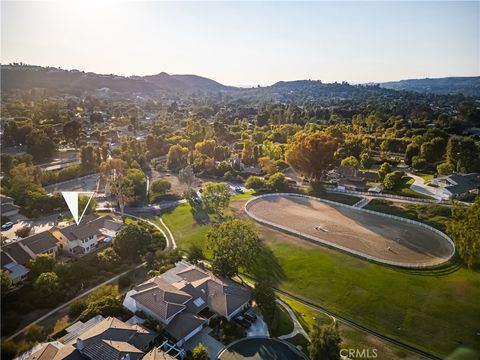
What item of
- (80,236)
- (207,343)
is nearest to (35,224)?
(80,236)

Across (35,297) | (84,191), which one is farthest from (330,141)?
(35,297)

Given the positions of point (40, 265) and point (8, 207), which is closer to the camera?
point (40, 265)

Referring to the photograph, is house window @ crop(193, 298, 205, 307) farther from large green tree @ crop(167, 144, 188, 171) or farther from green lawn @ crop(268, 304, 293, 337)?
large green tree @ crop(167, 144, 188, 171)

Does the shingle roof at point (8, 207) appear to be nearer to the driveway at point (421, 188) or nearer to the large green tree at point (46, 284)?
the large green tree at point (46, 284)

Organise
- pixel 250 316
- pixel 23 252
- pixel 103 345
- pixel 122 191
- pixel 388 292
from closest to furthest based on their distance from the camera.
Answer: pixel 103 345, pixel 250 316, pixel 388 292, pixel 23 252, pixel 122 191

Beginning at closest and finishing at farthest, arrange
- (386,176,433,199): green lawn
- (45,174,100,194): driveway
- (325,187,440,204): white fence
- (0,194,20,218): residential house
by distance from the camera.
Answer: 1. (0,194,20,218): residential house
2. (325,187,440,204): white fence
3. (386,176,433,199): green lawn
4. (45,174,100,194): driveway

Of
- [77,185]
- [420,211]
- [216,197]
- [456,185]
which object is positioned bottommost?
[420,211]

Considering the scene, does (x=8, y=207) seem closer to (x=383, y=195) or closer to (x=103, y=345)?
(x=103, y=345)

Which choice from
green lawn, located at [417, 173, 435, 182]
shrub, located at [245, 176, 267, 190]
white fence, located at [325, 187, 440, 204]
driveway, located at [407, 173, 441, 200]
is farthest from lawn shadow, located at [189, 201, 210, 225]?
green lawn, located at [417, 173, 435, 182]
